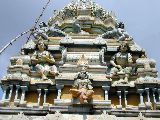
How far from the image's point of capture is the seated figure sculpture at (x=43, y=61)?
2144 centimetres

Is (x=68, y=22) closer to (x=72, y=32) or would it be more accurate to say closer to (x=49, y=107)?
(x=72, y=32)

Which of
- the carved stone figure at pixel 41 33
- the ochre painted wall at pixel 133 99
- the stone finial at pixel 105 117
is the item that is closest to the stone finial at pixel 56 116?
the stone finial at pixel 105 117

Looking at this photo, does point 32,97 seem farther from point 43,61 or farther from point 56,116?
point 56,116

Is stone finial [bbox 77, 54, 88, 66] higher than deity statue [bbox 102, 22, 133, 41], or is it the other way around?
deity statue [bbox 102, 22, 133, 41]

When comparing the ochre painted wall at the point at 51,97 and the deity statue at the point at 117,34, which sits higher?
the deity statue at the point at 117,34

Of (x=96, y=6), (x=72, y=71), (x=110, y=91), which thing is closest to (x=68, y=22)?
(x=96, y=6)

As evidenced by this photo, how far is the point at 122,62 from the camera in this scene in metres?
22.4

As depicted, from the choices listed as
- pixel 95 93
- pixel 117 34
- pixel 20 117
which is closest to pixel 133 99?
pixel 95 93

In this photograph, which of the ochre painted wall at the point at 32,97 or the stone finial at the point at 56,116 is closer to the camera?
the stone finial at the point at 56,116

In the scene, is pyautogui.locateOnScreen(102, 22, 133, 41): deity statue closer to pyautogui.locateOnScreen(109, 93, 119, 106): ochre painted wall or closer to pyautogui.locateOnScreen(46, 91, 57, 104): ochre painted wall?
pyautogui.locateOnScreen(109, 93, 119, 106): ochre painted wall

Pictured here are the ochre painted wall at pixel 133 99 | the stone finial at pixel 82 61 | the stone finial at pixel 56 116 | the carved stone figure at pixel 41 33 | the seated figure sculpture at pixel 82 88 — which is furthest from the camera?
the carved stone figure at pixel 41 33

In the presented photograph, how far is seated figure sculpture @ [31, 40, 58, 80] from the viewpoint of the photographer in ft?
70.3

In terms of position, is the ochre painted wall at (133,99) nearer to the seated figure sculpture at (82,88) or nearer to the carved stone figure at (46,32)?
the seated figure sculpture at (82,88)

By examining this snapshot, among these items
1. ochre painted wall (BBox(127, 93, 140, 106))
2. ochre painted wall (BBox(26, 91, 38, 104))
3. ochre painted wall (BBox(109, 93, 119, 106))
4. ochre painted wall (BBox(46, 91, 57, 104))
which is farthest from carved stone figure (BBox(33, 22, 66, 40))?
ochre painted wall (BBox(127, 93, 140, 106))
